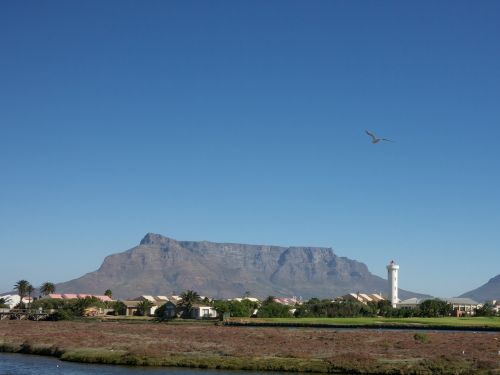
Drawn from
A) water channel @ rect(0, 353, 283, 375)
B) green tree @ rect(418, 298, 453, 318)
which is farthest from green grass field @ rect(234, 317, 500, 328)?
water channel @ rect(0, 353, 283, 375)

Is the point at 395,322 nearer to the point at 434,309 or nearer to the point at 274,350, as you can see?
the point at 434,309

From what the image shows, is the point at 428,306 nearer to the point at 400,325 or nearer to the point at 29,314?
the point at 400,325

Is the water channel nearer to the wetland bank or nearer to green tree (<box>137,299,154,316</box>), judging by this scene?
the wetland bank

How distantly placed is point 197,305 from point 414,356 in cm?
10111

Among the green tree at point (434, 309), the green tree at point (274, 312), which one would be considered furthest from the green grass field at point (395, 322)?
the green tree at point (434, 309)

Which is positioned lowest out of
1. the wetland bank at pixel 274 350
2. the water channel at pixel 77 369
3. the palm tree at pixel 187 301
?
the water channel at pixel 77 369

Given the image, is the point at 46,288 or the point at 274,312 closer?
the point at 274,312

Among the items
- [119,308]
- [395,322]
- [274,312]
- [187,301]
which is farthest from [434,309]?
[119,308]

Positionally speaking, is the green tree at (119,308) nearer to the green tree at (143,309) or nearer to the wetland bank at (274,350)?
the green tree at (143,309)

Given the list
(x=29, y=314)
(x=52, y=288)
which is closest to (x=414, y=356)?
(x=29, y=314)

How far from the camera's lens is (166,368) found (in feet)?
174

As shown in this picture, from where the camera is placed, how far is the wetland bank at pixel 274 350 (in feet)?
168

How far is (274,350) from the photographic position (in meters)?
60.0

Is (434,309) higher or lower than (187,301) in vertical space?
higher
